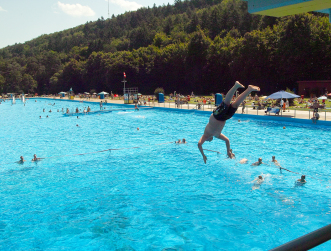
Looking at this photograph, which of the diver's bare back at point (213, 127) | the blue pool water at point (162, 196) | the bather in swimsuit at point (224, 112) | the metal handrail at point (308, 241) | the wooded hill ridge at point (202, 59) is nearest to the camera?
the metal handrail at point (308, 241)

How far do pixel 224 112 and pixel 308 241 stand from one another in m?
4.02

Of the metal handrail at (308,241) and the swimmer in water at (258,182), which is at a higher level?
the metal handrail at (308,241)

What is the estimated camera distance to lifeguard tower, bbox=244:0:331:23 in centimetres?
487

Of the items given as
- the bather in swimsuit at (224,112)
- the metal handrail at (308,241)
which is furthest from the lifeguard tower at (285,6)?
the metal handrail at (308,241)

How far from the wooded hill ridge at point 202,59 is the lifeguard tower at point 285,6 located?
1314 inches

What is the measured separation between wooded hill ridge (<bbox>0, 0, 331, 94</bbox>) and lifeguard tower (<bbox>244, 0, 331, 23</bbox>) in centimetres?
3336

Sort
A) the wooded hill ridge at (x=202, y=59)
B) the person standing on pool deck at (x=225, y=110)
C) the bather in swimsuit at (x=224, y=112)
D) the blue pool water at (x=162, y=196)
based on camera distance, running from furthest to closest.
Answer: the wooded hill ridge at (x=202, y=59)
the blue pool water at (x=162, y=196)
the bather in swimsuit at (x=224, y=112)
the person standing on pool deck at (x=225, y=110)

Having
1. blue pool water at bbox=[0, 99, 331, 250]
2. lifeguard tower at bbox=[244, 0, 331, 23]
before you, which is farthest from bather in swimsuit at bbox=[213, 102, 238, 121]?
blue pool water at bbox=[0, 99, 331, 250]

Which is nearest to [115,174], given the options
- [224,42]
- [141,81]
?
[224,42]

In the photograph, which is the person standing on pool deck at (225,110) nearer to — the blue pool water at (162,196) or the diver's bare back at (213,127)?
the diver's bare back at (213,127)

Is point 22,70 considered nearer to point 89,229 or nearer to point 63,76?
point 63,76

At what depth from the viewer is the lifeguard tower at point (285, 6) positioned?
487 cm

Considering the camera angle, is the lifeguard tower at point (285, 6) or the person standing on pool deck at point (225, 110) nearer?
the person standing on pool deck at point (225, 110)

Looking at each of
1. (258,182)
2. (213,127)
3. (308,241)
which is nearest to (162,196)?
(258,182)
